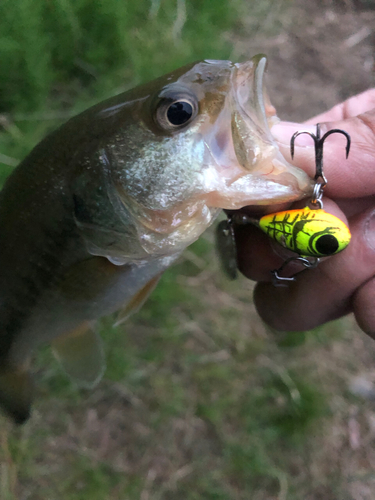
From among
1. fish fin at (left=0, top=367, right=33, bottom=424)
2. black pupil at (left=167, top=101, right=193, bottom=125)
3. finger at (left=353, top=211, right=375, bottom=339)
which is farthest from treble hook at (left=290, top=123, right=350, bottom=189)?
fish fin at (left=0, top=367, right=33, bottom=424)

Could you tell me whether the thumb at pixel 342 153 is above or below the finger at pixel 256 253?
above

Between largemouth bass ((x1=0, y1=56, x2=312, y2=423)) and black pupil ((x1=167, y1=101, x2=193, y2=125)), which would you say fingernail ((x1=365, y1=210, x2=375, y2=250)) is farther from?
black pupil ((x1=167, y1=101, x2=193, y2=125))

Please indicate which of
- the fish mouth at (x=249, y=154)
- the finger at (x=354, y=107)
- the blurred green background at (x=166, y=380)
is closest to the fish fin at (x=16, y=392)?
the blurred green background at (x=166, y=380)

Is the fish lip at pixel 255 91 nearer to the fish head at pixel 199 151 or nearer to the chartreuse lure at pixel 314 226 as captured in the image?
the fish head at pixel 199 151

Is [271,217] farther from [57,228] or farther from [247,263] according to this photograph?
[57,228]

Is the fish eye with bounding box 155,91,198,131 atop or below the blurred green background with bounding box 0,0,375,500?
atop

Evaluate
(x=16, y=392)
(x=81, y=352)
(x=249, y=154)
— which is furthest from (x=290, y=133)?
(x=16, y=392)
